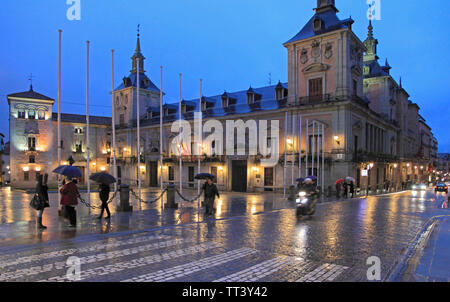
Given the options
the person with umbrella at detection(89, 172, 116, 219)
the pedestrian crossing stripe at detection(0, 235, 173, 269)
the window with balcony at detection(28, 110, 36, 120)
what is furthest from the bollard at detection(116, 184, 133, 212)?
the window with balcony at detection(28, 110, 36, 120)

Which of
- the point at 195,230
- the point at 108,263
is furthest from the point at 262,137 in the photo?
the point at 108,263

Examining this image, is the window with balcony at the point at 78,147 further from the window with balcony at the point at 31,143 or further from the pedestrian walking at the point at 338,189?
the pedestrian walking at the point at 338,189

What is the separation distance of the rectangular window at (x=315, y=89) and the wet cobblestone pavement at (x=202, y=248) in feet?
60.5

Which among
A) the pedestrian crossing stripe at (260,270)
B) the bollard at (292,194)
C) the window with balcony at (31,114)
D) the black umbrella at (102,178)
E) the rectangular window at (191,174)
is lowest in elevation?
the bollard at (292,194)

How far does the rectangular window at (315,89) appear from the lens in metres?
30.3

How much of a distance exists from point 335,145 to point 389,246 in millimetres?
21102

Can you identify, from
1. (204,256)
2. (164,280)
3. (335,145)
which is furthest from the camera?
(335,145)

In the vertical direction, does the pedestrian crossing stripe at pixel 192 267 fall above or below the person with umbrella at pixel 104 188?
below

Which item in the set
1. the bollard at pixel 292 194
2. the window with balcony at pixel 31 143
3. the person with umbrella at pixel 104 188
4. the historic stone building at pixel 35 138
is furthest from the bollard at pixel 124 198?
the window with balcony at pixel 31 143

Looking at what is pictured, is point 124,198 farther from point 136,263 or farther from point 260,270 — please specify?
point 260,270

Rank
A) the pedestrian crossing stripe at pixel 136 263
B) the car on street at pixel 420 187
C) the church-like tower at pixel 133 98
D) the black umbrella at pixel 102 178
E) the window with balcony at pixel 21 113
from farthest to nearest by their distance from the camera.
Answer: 1. the church-like tower at pixel 133 98
2. the car on street at pixel 420 187
3. the window with balcony at pixel 21 113
4. the black umbrella at pixel 102 178
5. the pedestrian crossing stripe at pixel 136 263

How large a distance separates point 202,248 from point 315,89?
2562cm
